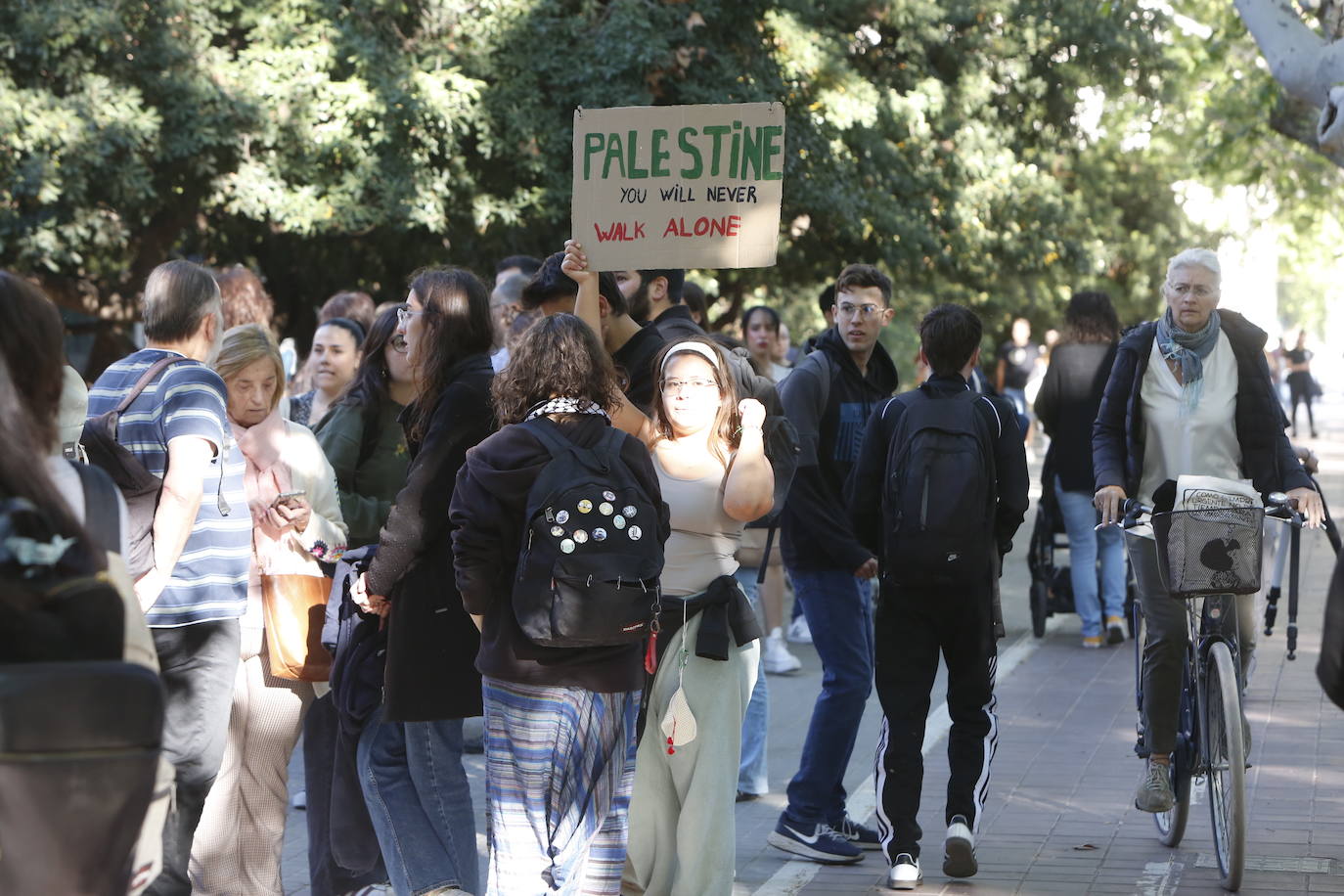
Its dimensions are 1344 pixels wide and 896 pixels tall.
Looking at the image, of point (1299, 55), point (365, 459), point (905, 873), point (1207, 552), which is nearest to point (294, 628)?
point (365, 459)

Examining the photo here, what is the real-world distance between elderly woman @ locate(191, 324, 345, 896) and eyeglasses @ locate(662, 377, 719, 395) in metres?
1.25

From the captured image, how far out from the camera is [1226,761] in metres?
5.73

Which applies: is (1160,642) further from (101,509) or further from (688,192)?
(101,509)

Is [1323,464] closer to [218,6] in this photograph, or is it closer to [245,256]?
[245,256]

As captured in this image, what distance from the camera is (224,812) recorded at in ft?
17.3

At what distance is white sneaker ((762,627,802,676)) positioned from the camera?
990cm

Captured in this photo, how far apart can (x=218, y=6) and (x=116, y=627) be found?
41.8ft

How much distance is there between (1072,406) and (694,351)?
5.82 m

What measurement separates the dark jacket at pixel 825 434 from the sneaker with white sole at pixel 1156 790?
1361 millimetres

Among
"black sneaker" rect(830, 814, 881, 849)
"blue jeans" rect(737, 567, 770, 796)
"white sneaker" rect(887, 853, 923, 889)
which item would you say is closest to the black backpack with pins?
"white sneaker" rect(887, 853, 923, 889)

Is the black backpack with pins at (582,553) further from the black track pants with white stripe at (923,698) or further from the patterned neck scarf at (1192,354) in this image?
the patterned neck scarf at (1192,354)

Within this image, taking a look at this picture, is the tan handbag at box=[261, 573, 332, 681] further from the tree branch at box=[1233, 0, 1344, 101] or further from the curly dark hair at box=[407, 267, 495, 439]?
the tree branch at box=[1233, 0, 1344, 101]

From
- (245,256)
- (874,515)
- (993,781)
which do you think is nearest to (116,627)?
(874,515)

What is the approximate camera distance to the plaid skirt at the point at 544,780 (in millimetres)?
4469
